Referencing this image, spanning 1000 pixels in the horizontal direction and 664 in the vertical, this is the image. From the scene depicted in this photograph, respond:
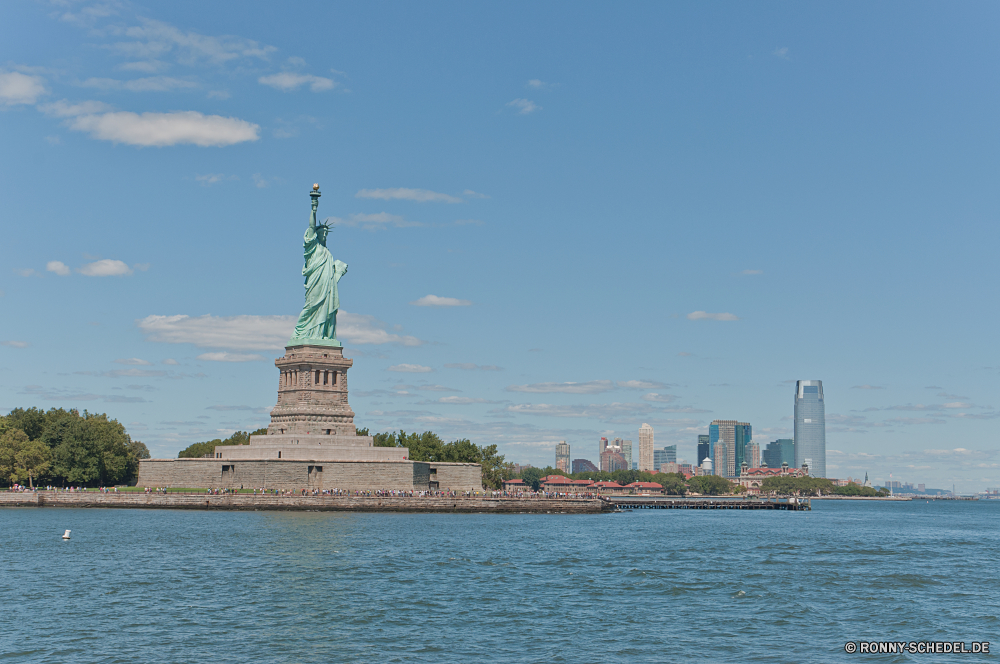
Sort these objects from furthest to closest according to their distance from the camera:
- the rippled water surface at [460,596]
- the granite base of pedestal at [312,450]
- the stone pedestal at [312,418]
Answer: the stone pedestal at [312,418]
the granite base of pedestal at [312,450]
the rippled water surface at [460,596]

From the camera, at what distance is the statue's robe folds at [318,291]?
9550 centimetres

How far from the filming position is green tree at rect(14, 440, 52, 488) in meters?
94.2

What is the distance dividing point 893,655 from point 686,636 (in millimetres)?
6013

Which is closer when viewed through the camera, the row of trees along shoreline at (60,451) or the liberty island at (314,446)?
the liberty island at (314,446)

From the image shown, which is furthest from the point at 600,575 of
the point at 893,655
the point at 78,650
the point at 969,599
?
the point at 78,650

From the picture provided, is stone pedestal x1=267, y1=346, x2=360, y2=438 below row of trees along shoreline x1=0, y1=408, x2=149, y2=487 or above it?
above

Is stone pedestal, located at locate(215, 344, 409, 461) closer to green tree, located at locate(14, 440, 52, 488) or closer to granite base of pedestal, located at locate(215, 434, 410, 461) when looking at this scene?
granite base of pedestal, located at locate(215, 434, 410, 461)

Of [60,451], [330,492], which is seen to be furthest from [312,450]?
[60,451]

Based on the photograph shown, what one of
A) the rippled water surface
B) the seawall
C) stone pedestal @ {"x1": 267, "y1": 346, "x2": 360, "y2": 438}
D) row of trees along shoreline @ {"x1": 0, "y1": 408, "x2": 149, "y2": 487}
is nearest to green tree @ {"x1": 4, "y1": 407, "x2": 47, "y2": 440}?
row of trees along shoreline @ {"x1": 0, "y1": 408, "x2": 149, "y2": 487}

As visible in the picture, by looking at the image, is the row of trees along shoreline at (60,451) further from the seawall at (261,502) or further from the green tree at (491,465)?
the green tree at (491,465)

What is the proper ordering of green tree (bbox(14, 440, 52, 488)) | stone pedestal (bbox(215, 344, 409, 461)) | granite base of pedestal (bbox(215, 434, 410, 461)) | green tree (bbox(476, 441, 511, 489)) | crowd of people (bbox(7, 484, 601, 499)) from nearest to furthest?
crowd of people (bbox(7, 484, 601, 499)), granite base of pedestal (bbox(215, 434, 410, 461)), stone pedestal (bbox(215, 344, 409, 461)), green tree (bbox(14, 440, 52, 488)), green tree (bbox(476, 441, 511, 489))

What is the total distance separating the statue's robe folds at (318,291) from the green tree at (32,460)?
27.0 metres

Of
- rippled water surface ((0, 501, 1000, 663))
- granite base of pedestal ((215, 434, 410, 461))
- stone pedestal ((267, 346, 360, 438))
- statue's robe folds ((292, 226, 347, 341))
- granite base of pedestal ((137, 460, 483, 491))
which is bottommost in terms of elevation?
rippled water surface ((0, 501, 1000, 663))

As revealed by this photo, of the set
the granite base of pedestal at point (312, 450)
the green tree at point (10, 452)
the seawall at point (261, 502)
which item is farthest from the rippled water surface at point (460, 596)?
the green tree at point (10, 452)
